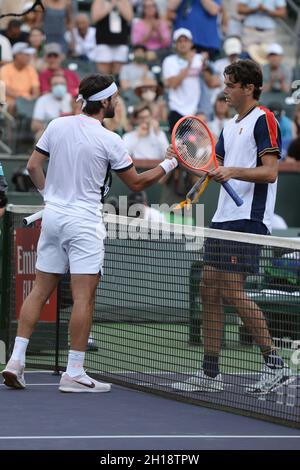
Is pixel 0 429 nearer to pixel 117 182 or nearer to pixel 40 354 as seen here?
pixel 40 354

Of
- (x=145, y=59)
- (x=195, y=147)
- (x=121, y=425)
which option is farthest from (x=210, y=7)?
(x=121, y=425)

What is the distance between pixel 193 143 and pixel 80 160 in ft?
2.47

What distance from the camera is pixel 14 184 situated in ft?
46.3

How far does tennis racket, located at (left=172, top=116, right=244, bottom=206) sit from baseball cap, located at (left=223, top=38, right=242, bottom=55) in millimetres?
10755

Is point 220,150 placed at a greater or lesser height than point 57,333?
greater

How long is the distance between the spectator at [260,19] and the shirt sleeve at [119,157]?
12.4 meters

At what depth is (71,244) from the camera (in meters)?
7.84

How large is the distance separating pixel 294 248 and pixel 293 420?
3.17 ft

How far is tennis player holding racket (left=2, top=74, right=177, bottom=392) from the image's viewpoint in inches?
306

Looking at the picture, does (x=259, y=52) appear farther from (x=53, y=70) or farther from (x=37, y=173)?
(x=37, y=173)

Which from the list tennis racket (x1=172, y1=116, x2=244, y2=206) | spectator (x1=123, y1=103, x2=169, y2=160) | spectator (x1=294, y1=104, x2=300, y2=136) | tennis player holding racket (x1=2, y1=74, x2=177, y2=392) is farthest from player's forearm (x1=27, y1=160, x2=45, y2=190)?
spectator (x1=294, y1=104, x2=300, y2=136)

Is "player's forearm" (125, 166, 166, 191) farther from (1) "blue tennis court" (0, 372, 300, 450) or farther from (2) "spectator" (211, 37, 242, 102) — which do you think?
(2) "spectator" (211, 37, 242, 102)

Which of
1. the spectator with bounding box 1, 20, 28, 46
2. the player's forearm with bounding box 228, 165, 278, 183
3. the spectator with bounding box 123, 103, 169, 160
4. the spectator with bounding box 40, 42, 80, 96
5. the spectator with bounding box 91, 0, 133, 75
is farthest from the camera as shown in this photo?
the spectator with bounding box 91, 0, 133, 75

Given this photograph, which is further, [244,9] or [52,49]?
[244,9]
